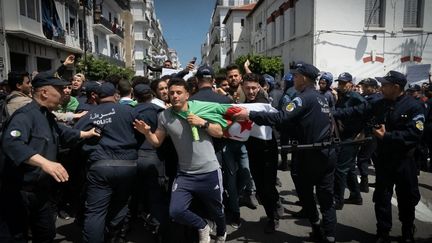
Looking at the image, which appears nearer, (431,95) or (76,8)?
(431,95)

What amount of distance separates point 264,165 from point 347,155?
5.73ft

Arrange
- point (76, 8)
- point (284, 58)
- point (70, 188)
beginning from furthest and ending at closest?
point (284, 58)
point (76, 8)
point (70, 188)

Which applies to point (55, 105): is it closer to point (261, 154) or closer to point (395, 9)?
point (261, 154)

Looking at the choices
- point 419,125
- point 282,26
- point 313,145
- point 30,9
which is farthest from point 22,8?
point 282,26

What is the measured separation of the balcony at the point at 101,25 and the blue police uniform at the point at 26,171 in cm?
2985

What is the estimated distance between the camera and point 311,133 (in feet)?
13.0

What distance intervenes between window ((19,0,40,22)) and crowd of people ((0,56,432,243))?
46.3ft

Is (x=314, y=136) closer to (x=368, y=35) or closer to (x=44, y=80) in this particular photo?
(x=44, y=80)

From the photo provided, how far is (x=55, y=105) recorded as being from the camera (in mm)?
3361

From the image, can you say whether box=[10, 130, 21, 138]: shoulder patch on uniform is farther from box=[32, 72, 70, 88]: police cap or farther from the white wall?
the white wall

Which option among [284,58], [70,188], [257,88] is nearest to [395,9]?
[284,58]

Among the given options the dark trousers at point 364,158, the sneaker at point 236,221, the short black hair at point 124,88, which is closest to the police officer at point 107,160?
the short black hair at point 124,88

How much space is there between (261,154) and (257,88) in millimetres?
844

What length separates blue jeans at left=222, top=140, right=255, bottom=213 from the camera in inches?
188
